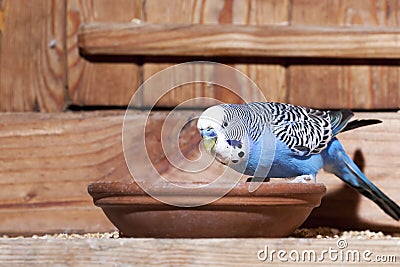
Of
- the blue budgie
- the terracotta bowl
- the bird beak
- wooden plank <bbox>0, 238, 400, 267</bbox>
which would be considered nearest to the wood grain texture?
the blue budgie

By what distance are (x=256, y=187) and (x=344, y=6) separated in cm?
70

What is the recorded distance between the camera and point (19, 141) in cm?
182

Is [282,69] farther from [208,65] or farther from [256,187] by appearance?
[256,187]

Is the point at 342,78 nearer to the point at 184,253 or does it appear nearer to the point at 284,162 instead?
the point at 284,162

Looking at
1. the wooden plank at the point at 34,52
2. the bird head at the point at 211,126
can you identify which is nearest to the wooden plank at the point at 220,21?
the wooden plank at the point at 34,52

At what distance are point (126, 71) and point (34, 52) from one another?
0.21 metres

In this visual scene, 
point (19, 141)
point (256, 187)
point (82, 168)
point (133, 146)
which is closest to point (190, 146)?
point (133, 146)

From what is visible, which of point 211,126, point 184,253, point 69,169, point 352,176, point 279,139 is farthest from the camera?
point 69,169

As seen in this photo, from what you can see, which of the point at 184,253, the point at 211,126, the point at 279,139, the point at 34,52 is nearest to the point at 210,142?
the point at 211,126

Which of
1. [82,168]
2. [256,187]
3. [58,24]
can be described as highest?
[58,24]

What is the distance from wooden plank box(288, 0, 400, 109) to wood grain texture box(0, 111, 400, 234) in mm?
65

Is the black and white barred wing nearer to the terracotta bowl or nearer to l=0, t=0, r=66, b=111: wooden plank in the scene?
the terracotta bowl

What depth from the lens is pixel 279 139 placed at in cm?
157

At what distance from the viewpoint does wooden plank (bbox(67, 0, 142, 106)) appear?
6.07 feet
